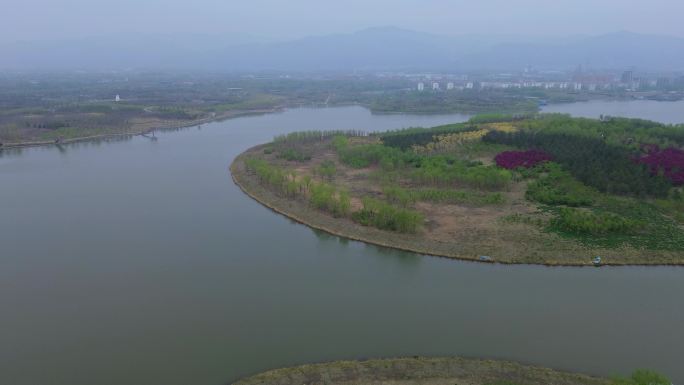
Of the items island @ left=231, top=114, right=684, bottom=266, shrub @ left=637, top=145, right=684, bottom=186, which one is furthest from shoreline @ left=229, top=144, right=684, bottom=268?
shrub @ left=637, top=145, right=684, bottom=186

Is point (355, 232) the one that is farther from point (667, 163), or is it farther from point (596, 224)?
point (667, 163)

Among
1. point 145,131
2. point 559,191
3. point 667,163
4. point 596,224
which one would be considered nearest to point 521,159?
point 559,191

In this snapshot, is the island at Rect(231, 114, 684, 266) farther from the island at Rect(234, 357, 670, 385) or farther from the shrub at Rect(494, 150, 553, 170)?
the island at Rect(234, 357, 670, 385)

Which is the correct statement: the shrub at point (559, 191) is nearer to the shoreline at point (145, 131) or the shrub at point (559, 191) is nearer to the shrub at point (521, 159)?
the shrub at point (521, 159)

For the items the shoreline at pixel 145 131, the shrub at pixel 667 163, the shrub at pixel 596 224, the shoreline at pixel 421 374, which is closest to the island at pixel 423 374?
the shoreline at pixel 421 374

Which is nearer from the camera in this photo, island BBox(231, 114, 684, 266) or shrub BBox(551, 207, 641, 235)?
island BBox(231, 114, 684, 266)

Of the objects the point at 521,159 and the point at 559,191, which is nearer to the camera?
the point at 559,191
